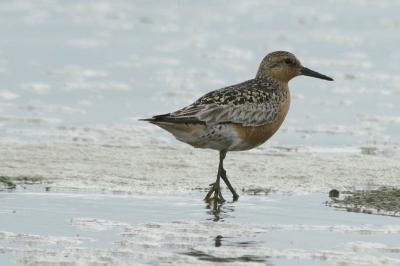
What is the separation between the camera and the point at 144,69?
573 inches

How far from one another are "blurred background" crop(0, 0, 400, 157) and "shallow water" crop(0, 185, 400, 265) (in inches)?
108

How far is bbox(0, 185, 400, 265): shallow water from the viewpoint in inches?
243

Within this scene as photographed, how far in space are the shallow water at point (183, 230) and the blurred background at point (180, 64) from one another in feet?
8.97

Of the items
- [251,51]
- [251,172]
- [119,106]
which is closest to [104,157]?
[251,172]

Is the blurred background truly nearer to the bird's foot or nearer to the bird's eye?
the bird's eye

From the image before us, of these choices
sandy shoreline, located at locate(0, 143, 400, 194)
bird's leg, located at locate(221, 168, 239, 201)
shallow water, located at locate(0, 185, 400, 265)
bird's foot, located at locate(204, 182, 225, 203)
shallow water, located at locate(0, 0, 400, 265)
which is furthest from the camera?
sandy shoreline, located at locate(0, 143, 400, 194)

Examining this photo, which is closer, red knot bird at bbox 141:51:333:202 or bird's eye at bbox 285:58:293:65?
red knot bird at bbox 141:51:333:202

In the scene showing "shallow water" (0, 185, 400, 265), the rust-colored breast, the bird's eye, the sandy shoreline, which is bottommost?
"shallow water" (0, 185, 400, 265)

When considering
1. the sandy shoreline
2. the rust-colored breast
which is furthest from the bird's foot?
the rust-colored breast

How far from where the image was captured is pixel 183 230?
693 cm

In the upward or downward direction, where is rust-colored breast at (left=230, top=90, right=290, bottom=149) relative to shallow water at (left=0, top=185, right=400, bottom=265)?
upward

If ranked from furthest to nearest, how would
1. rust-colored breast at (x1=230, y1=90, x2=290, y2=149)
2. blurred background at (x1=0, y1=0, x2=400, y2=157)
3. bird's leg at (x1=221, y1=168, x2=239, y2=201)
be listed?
blurred background at (x1=0, y1=0, x2=400, y2=157) < rust-colored breast at (x1=230, y1=90, x2=290, y2=149) < bird's leg at (x1=221, y1=168, x2=239, y2=201)

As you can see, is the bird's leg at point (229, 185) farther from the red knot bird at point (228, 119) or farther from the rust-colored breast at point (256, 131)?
the rust-colored breast at point (256, 131)

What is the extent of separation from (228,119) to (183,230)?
5.85 feet
